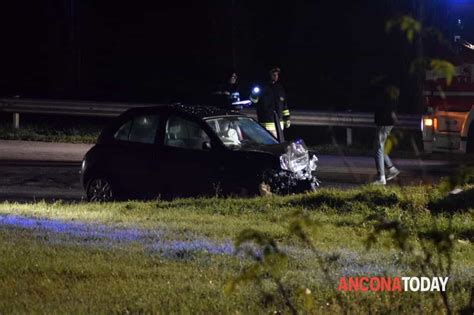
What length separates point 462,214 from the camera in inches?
407

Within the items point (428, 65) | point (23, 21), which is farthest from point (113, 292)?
point (23, 21)

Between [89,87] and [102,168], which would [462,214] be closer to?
[102,168]

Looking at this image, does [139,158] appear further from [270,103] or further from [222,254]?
[222,254]

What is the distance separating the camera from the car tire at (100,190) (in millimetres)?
13227

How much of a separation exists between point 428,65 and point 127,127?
918 centimetres

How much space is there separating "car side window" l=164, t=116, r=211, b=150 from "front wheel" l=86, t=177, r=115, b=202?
99 cm

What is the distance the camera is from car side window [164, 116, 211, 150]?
42.4 ft

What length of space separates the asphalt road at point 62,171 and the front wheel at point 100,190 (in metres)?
0.83

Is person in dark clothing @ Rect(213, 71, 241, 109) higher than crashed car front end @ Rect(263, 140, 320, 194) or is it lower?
higher

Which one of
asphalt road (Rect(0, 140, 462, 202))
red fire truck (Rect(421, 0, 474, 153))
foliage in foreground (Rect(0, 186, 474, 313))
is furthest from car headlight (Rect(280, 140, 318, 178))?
red fire truck (Rect(421, 0, 474, 153))

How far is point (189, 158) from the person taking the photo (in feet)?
42.0

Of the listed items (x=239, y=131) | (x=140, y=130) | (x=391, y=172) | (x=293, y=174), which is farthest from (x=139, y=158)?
(x=391, y=172)

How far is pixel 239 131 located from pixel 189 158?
875 millimetres

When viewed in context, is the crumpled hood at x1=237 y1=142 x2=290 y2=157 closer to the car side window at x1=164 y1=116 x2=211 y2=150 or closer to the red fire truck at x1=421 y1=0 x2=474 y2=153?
the car side window at x1=164 y1=116 x2=211 y2=150
